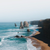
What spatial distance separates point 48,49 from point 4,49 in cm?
1037

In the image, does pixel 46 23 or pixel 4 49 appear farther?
pixel 46 23

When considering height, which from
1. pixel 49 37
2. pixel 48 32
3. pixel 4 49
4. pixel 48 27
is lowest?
pixel 4 49

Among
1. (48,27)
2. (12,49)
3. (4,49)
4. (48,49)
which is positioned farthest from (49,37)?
(4,49)

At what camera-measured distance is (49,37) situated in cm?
2162

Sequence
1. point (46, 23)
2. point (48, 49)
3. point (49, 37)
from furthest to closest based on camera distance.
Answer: point (46, 23), point (49, 37), point (48, 49)

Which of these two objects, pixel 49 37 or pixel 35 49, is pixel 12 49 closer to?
pixel 35 49

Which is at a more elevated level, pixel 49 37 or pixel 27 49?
pixel 49 37

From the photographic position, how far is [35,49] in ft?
50.6

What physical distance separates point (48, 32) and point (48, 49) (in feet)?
26.5

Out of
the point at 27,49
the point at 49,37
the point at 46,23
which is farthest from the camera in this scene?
the point at 46,23

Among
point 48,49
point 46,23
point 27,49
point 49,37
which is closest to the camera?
point 48,49

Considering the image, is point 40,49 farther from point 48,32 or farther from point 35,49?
point 48,32

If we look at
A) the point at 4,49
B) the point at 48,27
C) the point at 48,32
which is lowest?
the point at 4,49

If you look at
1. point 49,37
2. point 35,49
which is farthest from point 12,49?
point 49,37
